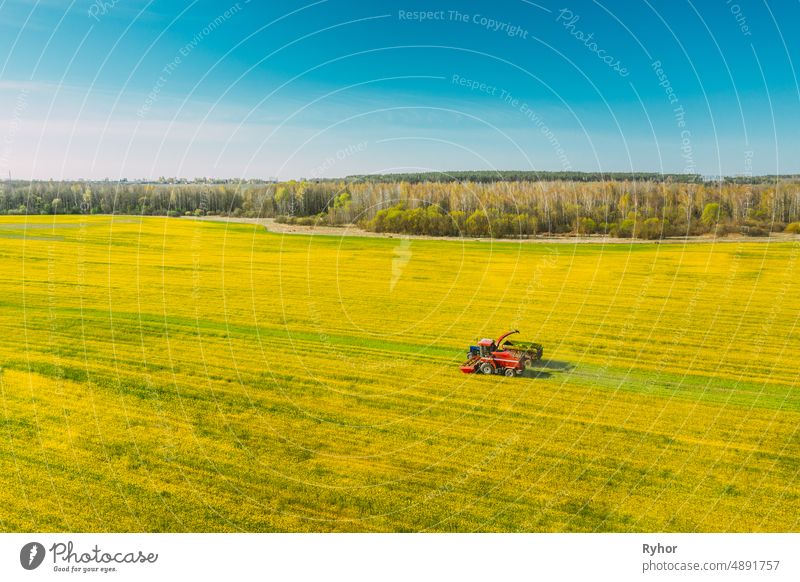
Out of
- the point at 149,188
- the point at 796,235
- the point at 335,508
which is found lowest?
the point at 335,508

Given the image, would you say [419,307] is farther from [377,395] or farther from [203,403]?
[203,403]

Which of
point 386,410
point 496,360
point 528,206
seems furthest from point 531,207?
point 386,410

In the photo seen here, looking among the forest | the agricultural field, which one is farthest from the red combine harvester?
the forest

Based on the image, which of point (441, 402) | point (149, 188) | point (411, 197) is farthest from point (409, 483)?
point (149, 188)

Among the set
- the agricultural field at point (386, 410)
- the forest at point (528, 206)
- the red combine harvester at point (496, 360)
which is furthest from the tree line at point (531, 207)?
the red combine harvester at point (496, 360)

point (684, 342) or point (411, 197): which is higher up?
point (411, 197)

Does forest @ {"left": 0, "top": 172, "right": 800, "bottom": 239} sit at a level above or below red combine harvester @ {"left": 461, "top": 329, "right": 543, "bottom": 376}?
above

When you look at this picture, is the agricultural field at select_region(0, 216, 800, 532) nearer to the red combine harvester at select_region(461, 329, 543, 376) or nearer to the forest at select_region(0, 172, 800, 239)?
the red combine harvester at select_region(461, 329, 543, 376)
